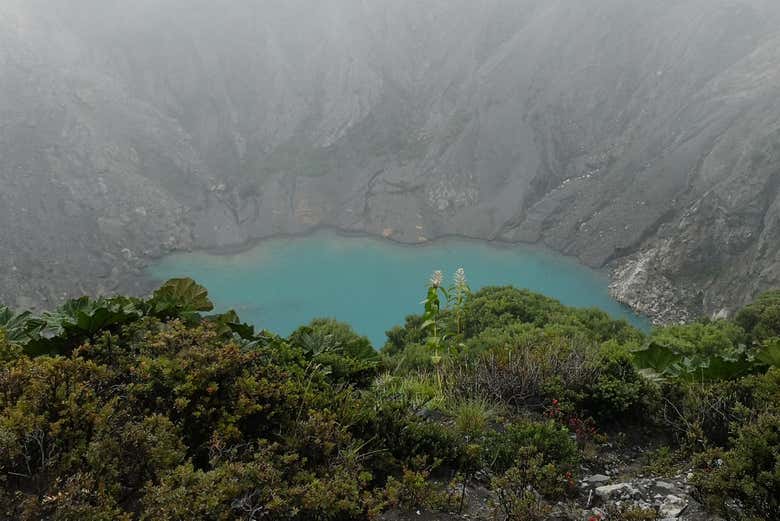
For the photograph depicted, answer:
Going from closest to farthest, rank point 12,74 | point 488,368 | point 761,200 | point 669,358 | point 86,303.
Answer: point 86,303
point 488,368
point 669,358
point 761,200
point 12,74

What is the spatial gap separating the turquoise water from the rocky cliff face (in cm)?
153

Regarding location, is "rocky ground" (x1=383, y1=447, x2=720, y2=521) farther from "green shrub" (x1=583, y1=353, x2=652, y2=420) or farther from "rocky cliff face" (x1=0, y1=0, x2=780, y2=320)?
"rocky cliff face" (x1=0, y1=0, x2=780, y2=320)

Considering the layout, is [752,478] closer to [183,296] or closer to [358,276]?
[183,296]

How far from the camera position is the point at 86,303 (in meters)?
5.08

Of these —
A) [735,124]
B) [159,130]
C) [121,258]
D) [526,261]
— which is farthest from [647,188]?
[159,130]

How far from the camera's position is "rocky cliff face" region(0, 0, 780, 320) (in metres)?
30.0

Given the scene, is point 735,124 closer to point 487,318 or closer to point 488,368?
point 487,318

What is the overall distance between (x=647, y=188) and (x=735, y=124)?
20.4 ft

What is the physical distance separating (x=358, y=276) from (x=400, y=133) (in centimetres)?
1793

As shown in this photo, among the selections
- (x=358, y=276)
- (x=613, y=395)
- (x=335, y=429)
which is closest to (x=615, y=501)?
(x=613, y=395)

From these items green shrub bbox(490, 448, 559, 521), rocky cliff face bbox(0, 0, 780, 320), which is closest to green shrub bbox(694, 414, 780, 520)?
green shrub bbox(490, 448, 559, 521)

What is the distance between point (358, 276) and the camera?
31.7 meters

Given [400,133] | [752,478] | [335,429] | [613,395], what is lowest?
[752,478]

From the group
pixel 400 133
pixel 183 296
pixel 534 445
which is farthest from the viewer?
pixel 400 133
